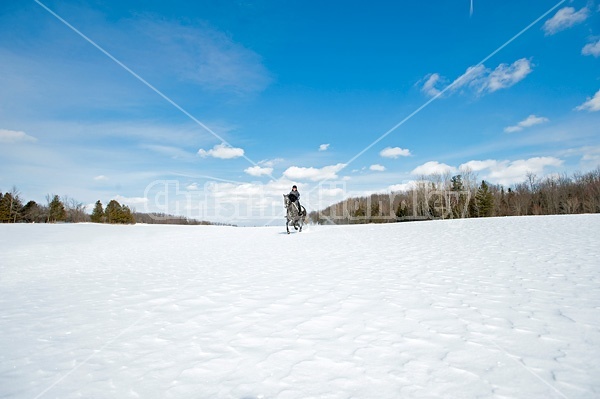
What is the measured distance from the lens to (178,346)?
3994 mm

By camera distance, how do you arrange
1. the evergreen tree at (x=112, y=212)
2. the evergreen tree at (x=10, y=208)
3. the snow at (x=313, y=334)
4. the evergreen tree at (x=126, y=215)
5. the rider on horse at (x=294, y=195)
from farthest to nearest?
the evergreen tree at (x=126, y=215) < the evergreen tree at (x=112, y=212) < the evergreen tree at (x=10, y=208) < the rider on horse at (x=294, y=195) < the snow at (x=313, y=334)

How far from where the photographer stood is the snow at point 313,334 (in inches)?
119

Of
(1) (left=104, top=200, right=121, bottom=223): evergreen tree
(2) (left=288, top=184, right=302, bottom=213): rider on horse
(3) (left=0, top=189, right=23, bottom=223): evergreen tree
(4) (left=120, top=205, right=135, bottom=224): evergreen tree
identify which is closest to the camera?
(2) (left=288, top=184, right=302, bottom=213): rider on horse

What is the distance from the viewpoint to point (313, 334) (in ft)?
13.8

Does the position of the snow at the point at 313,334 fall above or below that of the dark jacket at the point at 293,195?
below

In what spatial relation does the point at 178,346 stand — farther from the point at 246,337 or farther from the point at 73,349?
the point at 73,349

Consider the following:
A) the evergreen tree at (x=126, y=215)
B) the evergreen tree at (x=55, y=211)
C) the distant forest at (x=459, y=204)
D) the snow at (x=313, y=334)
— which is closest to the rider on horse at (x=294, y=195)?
the snow at (x=313, y=334)

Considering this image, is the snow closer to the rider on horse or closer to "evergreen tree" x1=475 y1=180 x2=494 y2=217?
the rider on horse

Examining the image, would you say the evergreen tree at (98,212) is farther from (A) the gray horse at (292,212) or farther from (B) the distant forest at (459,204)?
(A) the gray horse at (292,212)

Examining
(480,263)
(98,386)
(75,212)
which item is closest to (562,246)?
(480,263)

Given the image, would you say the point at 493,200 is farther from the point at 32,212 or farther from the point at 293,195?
the point at 32,212

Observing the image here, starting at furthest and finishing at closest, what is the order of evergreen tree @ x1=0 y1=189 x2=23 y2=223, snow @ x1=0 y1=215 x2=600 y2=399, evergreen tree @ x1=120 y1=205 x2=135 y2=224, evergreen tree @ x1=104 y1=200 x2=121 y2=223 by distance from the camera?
1. evergreen tree @ x1=120 y1=205 x2=135 y2=224
2. evergreen tree @ x1=104 y1=200 x2=121 y2=223
3. evergreen tree @ x1=0 y1=189 x2=23 y2=223
4. snow @ x1=0 y1=215 x2=600 y2=399

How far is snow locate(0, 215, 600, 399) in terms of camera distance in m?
3.03

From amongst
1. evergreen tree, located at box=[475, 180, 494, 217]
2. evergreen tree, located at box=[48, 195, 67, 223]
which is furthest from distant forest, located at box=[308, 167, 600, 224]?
evergreen tree, located at box=[48, 195, 67, 223]
